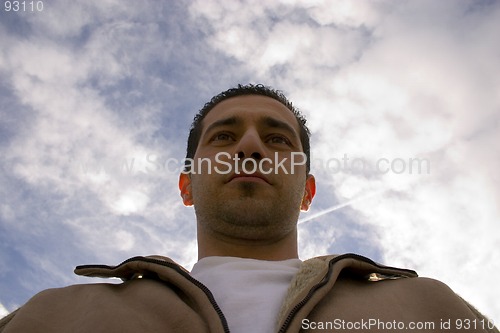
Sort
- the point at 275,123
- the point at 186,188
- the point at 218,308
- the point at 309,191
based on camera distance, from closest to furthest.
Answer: the point at 218,308 < the point at 275,123 < the point at 186,188 < the point at 309,191

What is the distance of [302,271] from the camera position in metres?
2.75

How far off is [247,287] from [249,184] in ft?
3.70

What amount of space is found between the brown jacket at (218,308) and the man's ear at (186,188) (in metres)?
2.00

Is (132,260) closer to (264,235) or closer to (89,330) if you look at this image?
(89,330)

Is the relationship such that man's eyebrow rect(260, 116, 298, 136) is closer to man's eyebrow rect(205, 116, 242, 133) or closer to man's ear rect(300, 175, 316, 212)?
man's eyebrow rect(205, 116, 242, 133)

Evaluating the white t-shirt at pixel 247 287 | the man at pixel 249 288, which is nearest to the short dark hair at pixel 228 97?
the man at pixel 249 288


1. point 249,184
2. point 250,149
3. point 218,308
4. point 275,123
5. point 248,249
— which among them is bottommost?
point 218,308

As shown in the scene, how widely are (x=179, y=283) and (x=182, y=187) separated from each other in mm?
2535

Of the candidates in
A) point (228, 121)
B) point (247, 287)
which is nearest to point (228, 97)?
point (228, 121)

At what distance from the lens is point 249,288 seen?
2.77 metres

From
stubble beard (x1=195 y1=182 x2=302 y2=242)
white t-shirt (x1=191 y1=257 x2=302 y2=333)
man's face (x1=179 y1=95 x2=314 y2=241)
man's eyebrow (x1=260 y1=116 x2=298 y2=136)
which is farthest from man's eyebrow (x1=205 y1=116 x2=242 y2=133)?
white t-shirt (x1=191 y1=257 x2=302 y2=333)

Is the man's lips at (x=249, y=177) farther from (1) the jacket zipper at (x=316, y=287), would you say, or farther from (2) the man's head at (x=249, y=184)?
(1) the jacket zipper at (x=316, y=287)

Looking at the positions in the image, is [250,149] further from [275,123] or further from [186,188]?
[186,188]

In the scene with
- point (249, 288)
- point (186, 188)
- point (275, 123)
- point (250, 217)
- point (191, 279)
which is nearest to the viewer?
point (191, 279)
